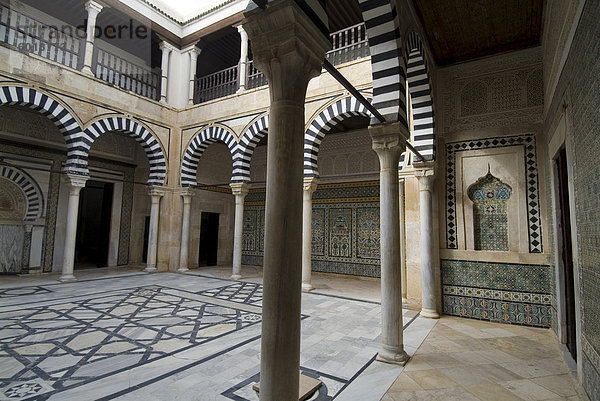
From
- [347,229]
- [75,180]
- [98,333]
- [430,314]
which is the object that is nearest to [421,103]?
[430,314]

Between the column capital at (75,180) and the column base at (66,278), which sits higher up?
the column capital at (75,180)

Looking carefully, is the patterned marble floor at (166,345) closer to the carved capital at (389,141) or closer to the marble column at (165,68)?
the carved capital at (389,141)

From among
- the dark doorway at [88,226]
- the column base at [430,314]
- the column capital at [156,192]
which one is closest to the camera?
the column base at [430,314]

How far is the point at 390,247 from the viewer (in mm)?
3041

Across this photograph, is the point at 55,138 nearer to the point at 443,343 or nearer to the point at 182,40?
the point at 182,40

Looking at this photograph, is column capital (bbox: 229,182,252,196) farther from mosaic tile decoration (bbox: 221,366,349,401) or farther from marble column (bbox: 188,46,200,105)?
mosaic tile decoration (bbox: 221,366,349,401)

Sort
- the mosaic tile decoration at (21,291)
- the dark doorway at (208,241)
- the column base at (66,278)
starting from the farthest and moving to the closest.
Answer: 1. the dark doorway at (208,241)
2. the column base at (66,278)
3. the mosaic tile decoration at (21,291)

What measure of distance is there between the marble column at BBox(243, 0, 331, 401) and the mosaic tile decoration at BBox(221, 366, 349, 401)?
34.9 inches

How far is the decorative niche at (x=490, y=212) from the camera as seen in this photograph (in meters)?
4.67

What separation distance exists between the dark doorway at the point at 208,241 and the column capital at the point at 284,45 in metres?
9.02

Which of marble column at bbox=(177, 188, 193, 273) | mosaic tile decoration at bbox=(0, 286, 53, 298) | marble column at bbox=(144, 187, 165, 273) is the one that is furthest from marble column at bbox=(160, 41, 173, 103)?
mosaic tile decoration at bbox=(0, 286, 53, 298)

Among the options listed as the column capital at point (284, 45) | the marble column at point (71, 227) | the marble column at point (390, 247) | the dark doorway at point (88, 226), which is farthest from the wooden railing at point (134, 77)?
the column capital at point (284, 45)

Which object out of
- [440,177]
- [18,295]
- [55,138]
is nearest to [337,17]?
[440,177]

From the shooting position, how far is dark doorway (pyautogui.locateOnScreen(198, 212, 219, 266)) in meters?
10.3
